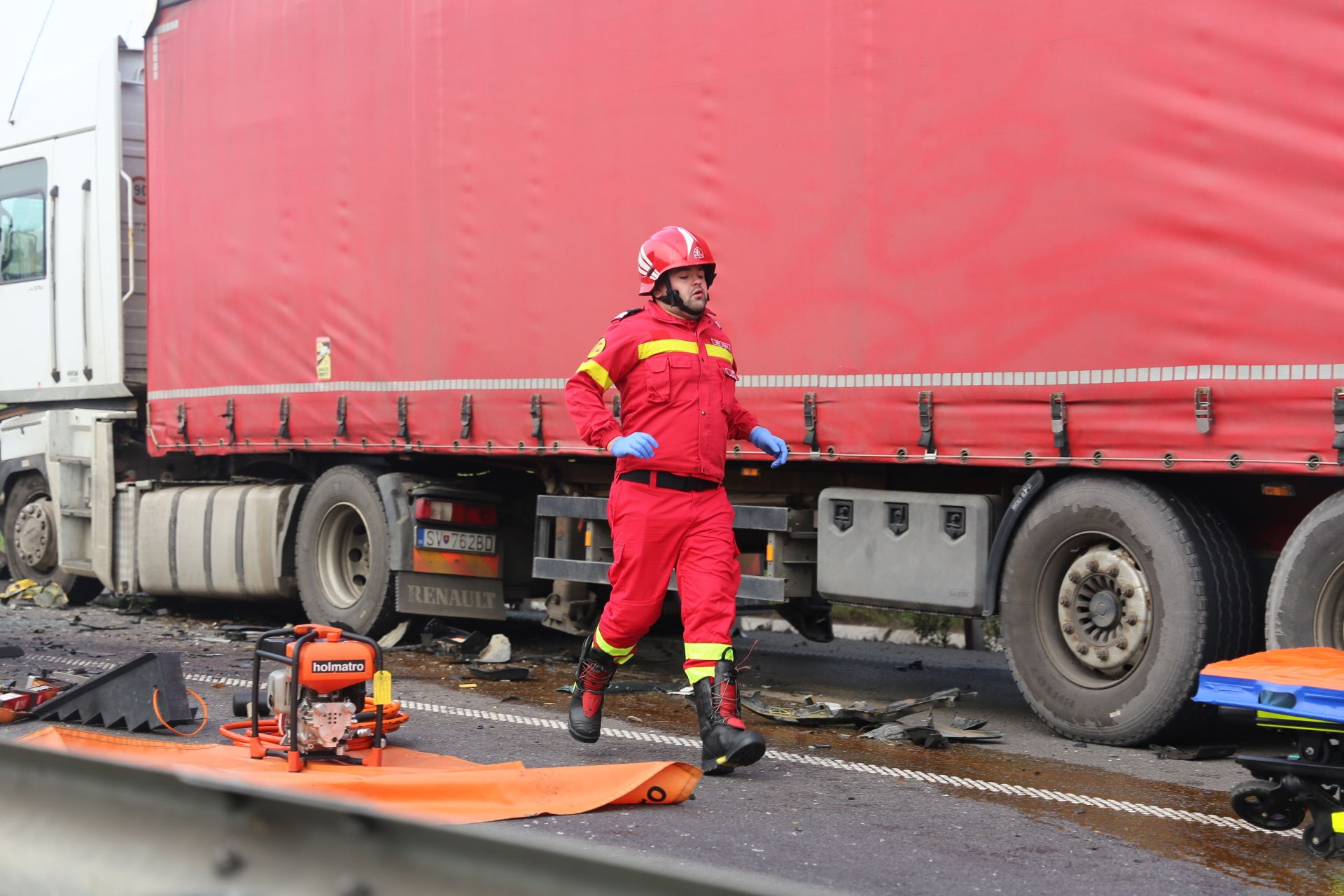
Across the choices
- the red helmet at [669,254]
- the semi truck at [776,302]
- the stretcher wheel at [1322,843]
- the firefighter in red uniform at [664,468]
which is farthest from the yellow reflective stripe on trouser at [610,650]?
the stretcher wheel at [1322,843]

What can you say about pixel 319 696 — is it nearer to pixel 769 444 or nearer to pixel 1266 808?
pixel 769 444

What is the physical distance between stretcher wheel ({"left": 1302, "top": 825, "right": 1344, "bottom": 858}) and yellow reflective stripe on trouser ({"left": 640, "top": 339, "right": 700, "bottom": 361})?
2804 millimetres

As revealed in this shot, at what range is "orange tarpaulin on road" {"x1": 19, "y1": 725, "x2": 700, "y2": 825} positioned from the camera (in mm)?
4773

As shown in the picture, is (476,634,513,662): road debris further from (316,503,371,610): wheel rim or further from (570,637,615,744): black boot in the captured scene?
(570,637,615,744): black boot

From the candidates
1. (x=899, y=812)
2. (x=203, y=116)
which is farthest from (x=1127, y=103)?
(x=203, y=116)

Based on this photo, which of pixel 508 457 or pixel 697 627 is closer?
pixel 697 627

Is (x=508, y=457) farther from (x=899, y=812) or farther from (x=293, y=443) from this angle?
(x=899, y=812)

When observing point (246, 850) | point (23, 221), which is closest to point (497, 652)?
point (23, 221)

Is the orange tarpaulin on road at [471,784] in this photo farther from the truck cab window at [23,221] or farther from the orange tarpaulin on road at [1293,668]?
the truck cab window at [23,221]

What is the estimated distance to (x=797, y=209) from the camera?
7473 mm

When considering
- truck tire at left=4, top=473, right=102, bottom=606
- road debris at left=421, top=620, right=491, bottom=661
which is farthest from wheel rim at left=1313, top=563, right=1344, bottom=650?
truck tire at left=4, top=473, right=102, bottom=606

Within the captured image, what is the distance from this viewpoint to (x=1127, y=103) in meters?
6.30

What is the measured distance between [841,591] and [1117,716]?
1532mm

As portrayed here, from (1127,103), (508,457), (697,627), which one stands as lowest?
(697,627)
